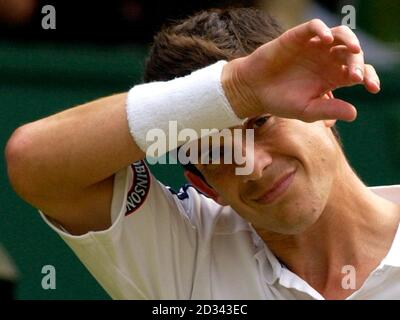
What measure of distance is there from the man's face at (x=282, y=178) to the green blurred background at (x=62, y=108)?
142cm

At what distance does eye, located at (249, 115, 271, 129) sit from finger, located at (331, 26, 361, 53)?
420 mm

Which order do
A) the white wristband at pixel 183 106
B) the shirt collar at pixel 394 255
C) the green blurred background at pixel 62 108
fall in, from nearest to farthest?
1. the white wristband at pixel 183 106
2. the shirt collar at pixel 394 255
3. the green blurred background at pixel 62 108

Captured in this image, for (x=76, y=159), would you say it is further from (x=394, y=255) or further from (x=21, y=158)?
(x=394, y=255)

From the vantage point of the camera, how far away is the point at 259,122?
117 inches

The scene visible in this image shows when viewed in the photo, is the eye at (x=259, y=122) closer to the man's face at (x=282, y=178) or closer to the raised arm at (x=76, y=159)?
the man's face at (x=282, y=178)

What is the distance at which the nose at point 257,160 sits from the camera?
292 cm

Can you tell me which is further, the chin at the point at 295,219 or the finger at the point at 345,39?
the chin at the point at 295,219

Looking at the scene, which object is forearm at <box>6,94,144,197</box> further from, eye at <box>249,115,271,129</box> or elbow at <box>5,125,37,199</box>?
Answer: eye at <box>249,115,271,129</box>

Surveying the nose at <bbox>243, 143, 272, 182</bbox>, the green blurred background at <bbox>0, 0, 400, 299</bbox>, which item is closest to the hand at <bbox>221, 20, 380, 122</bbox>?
the nose at <bbox>243, 143, 272, 182</bbox>

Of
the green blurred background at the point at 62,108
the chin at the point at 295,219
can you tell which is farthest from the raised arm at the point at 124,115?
the green blurred background at the point at 62,108

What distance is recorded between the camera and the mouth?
295 centimetres

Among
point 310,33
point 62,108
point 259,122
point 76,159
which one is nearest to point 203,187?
point 259,122
